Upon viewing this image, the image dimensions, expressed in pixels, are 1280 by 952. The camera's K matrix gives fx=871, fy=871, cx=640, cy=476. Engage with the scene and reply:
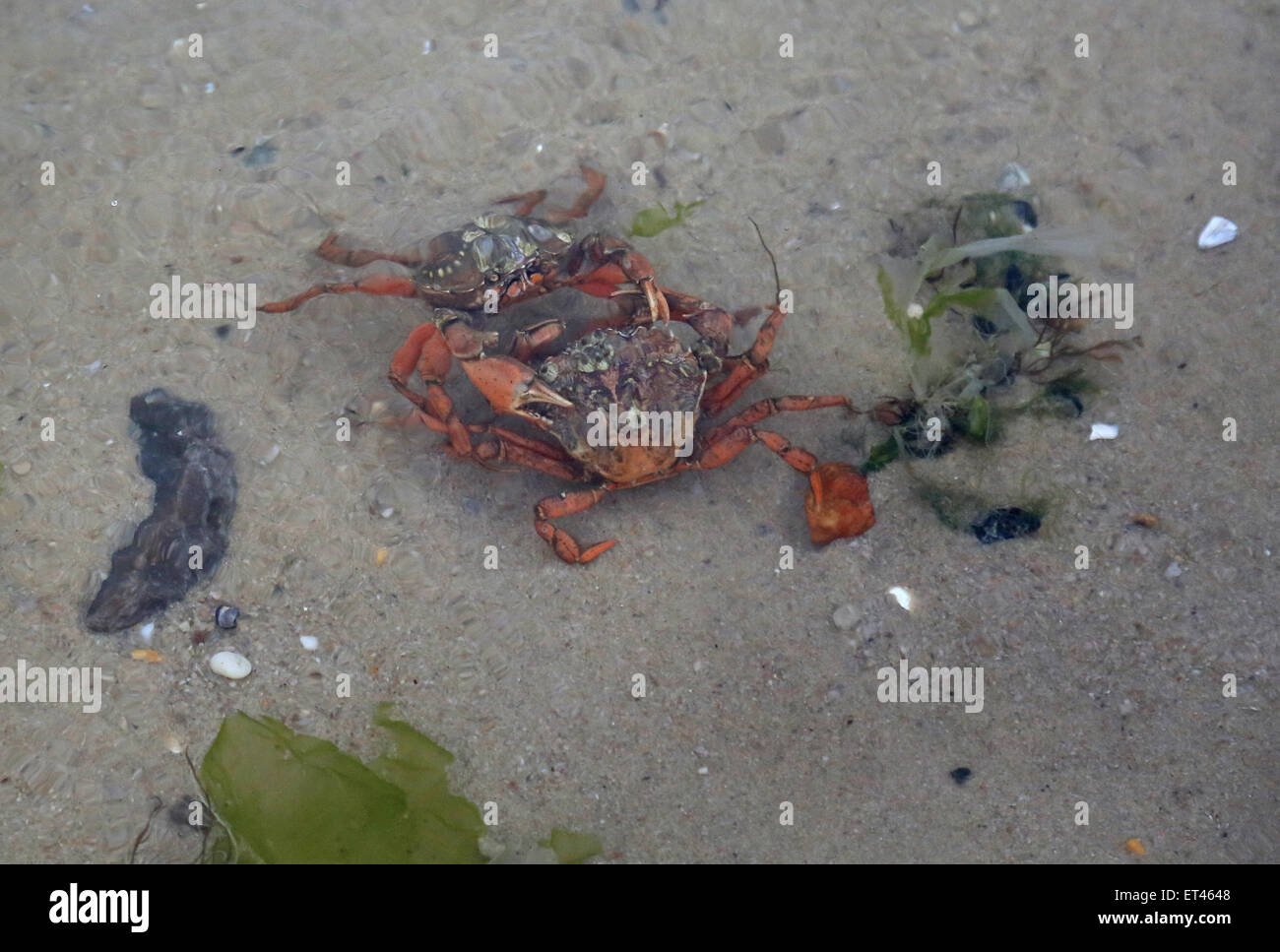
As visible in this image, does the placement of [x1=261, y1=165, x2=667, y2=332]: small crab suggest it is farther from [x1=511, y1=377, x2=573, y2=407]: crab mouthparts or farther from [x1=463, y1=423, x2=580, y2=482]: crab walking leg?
[x1=463, y1=423, x2=580, y2=482]: crab walking leg

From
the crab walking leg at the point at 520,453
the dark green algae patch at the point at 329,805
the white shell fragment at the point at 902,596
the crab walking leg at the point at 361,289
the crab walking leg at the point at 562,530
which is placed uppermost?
the crab walking leg at the point at 361,289

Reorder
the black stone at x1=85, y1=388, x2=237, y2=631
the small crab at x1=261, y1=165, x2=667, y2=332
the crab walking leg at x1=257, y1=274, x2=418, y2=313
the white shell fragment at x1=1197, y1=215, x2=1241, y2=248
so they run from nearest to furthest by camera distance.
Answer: the black stone at x1=85, y1=388, x2=237, y2=631 → the small crab at x1=261, y1=165, x2=667, y2=332 → the crab walking leg at x1=257, y1=274, x2=418, y2=313 → the white shell fragment at x1=1197, y1=215, x2=1241, y2=248

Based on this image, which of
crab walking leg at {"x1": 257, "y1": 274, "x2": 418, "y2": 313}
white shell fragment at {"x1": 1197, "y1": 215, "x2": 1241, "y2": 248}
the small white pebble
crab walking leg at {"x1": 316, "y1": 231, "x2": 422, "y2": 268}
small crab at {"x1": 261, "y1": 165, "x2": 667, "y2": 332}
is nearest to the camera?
the small white pebble

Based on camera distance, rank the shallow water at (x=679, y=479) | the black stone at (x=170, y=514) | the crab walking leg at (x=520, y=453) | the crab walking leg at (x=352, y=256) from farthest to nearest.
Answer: the crab walking leg at (x=352, y=256), the crab walking leg at (x=520, y=453), the black stone at (x=170, y=514), the shallow water at (x=679, y=479)

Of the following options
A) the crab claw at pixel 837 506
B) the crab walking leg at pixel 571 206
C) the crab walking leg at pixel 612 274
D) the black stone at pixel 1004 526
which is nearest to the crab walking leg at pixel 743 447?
the crab claw at pixel 837 506

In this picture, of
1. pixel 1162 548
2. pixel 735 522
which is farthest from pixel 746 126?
pixel 1162 548

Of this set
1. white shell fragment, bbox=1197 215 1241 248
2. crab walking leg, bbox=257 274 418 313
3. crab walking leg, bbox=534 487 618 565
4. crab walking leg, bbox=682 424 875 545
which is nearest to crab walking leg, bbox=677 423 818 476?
crab walking leg, bbox=682 424 875 545

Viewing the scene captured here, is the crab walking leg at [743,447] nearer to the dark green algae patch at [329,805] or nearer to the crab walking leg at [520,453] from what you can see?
the crab walking leg at [520,453]
